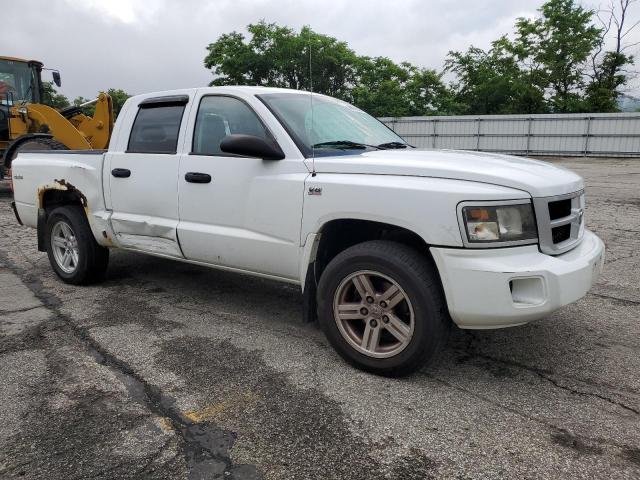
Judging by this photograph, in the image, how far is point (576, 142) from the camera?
25.8 meters

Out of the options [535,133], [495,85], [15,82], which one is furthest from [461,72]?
[15,82]

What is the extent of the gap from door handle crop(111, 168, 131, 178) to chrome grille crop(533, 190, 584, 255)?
3.30 m

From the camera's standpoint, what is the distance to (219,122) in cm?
412

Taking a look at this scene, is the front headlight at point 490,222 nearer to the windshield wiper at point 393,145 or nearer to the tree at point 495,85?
the windshield wiper at point 393,145

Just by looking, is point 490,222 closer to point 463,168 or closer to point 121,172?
point 463,168

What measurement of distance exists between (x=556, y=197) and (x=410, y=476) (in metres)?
1.76

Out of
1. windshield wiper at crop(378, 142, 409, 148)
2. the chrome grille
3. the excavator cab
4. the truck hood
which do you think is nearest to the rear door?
the truck hood

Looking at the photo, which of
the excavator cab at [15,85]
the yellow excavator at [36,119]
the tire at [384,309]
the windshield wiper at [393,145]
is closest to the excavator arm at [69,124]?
the yellow excavator at [36,119]

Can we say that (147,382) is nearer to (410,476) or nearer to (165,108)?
(410,476)

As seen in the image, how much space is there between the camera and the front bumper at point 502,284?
2809 millimetres

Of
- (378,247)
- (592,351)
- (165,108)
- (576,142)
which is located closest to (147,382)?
(378,247)

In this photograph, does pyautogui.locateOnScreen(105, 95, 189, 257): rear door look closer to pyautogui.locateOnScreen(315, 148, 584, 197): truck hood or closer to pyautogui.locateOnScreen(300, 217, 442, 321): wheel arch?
pyautogui.locateOnScreen(300, 217, 442, 321): wheel arch

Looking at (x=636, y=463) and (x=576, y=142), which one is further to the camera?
(x=576, y=142)

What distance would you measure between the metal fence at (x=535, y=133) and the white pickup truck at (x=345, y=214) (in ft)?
80.2
